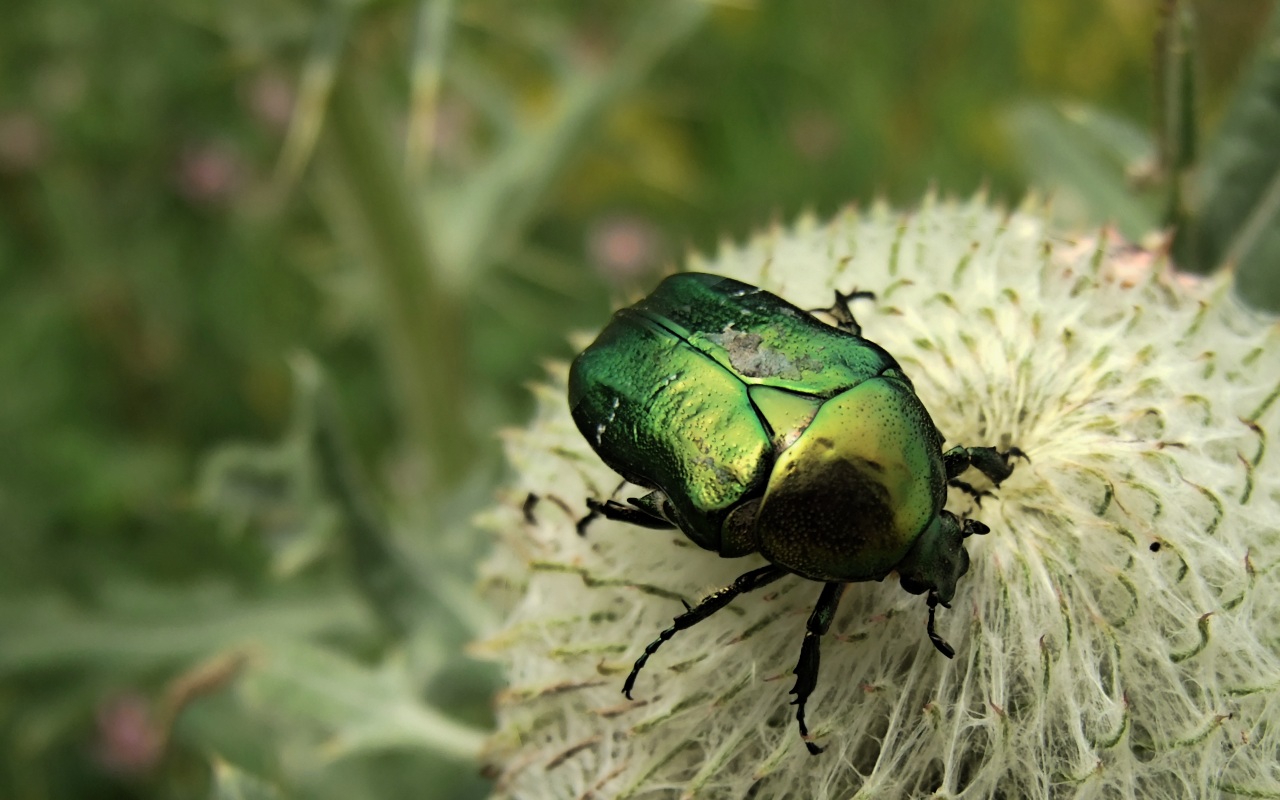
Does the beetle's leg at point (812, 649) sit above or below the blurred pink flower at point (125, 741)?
above

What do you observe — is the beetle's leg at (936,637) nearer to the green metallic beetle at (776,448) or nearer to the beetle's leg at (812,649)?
the green metallic beetle at (776,448)

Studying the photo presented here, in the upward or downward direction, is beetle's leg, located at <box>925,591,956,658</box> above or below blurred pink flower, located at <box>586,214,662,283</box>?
above

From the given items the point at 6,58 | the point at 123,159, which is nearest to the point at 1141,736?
the point at 123,159

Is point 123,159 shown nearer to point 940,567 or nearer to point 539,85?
point 539,85

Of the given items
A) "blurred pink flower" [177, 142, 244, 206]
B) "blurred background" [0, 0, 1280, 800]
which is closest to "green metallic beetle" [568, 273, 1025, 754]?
"blurred background" [0, 0, 1280, 800]

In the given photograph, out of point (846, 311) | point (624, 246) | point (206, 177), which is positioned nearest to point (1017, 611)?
point (846, 311)

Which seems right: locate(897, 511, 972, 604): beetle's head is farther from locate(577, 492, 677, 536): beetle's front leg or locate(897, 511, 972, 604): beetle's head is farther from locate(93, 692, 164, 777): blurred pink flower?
locate(93, 692, 164, 777): blurred pink flower

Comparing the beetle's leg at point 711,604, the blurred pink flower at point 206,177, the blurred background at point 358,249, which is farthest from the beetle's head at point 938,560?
the blurred pink flower at point 206,177
